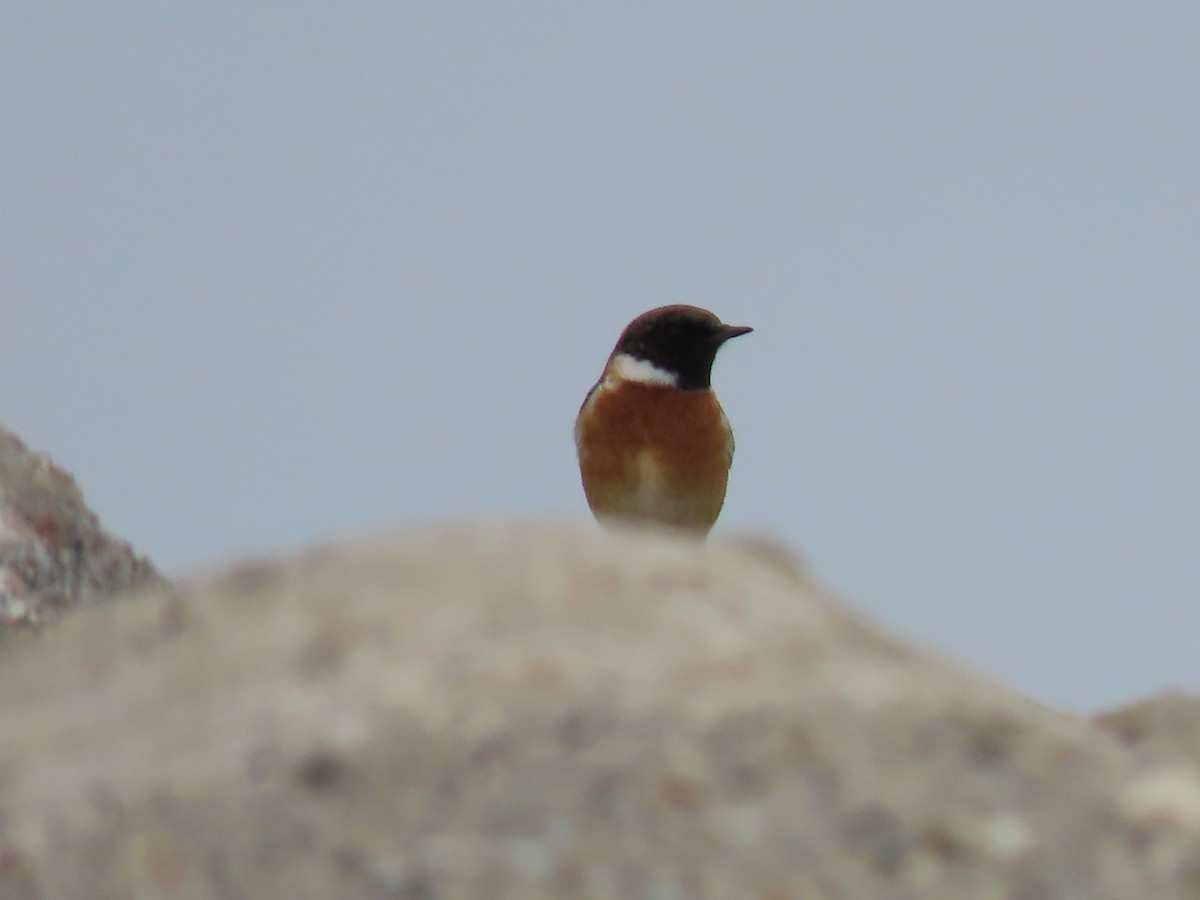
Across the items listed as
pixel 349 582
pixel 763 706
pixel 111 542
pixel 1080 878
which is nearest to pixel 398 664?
pixel 349 582

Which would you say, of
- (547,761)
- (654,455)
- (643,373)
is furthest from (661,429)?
(547,761)

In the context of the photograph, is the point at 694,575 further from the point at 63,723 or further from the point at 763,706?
the point at 63,723

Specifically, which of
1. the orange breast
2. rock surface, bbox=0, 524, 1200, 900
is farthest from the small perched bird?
rock surface, bbox=0, 524, 1200, 900

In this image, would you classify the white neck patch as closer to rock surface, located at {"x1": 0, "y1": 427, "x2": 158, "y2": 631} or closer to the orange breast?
the orange breast

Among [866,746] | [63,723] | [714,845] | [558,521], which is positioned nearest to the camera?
[714,845]

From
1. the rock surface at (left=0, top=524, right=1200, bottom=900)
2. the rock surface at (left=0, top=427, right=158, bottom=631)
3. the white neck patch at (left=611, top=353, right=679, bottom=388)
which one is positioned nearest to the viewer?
the rock surface at (left=0, top=524, right=1200, bottom=900)

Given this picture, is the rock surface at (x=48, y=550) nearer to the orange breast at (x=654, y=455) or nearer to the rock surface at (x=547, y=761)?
the orange breast at (x=654, y=455)
